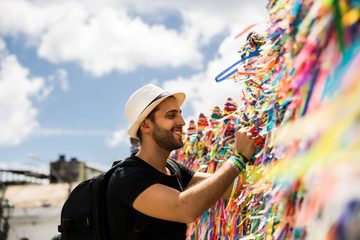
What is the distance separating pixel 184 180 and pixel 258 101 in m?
0.86

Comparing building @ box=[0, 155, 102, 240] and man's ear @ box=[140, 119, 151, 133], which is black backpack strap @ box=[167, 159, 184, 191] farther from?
building @ box=[0, 155, 102, 240]

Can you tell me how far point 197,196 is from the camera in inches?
98.2

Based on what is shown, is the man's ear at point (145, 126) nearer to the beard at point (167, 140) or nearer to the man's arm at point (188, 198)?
the beard at point (167, 140)

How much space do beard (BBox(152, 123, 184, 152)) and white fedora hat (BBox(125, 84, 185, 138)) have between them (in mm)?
112

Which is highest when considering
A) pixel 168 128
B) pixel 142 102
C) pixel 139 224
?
pixel 142 102

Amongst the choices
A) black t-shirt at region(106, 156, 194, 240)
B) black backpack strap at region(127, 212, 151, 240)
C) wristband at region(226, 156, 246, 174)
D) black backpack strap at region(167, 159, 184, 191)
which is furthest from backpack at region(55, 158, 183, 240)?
wristband at region(226, 156, 246, 174)

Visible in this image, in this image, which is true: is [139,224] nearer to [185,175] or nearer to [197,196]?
[197,196]

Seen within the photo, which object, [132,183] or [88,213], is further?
[88,213]

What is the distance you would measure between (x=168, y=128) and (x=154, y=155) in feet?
0.51

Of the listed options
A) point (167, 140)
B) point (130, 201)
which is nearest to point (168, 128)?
point (167, 140)

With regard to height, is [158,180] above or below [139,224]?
above

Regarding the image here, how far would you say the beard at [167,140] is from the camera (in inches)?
117

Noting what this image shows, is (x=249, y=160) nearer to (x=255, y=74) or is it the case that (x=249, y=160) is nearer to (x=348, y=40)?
(x=255, y=74)

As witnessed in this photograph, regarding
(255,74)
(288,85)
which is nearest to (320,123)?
(288,85)
